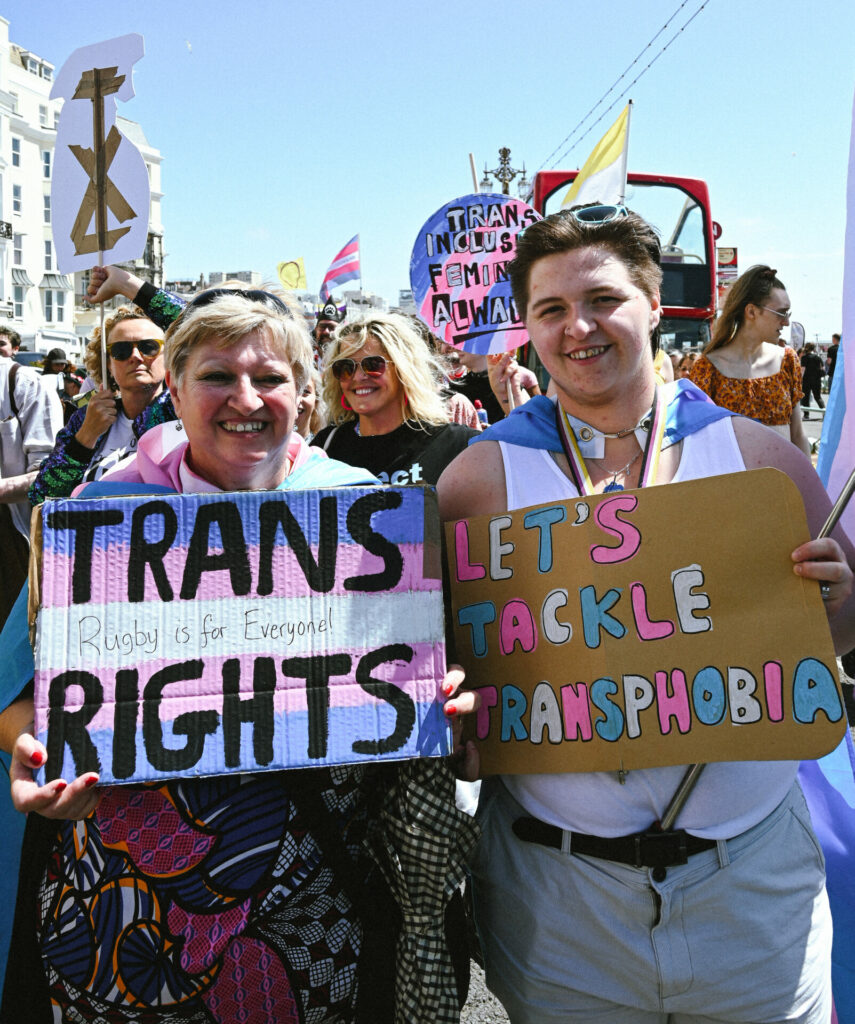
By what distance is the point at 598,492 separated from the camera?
1.80 meters

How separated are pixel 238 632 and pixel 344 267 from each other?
1382 centimetres

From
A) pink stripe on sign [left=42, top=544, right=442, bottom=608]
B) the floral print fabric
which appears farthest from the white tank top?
the floral print fabric

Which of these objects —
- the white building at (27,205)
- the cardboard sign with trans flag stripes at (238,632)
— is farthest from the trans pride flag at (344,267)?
the white building at (27,205)

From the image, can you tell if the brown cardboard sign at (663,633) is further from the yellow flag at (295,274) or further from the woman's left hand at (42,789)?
the yellow flag at (295,274)

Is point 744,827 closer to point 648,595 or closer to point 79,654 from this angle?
point 648,595

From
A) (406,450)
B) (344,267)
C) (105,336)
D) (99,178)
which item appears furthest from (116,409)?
(344,267)

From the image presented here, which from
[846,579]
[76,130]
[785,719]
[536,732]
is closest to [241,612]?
[536,732]

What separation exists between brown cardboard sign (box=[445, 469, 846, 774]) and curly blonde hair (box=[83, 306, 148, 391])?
2529 millimetres

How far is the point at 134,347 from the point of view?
12.2 ft

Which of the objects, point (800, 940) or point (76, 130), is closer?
point (800, 940)

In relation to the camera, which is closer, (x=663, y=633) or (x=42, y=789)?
(x=42, y=789)

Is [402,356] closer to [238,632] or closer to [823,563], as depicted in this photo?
[238,632]

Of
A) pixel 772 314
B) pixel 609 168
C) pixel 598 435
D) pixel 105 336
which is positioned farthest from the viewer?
pixel 772 314

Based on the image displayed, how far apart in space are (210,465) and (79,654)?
467 millimetres
